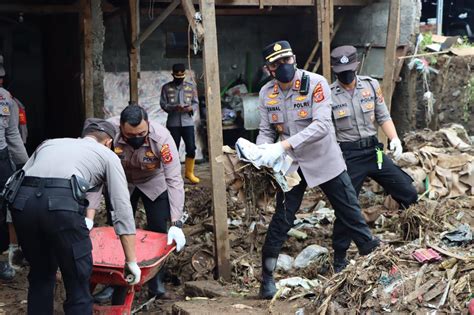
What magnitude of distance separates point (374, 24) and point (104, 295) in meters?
7.70

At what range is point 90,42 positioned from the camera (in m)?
9.84

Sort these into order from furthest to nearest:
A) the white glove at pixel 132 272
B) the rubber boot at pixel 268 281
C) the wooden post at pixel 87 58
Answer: the wooden post at pixel 87 58, the rubber boot at pixel 268 281, the white glove at pixel 132 272

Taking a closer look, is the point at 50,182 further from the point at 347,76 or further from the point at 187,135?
the point at 187,135

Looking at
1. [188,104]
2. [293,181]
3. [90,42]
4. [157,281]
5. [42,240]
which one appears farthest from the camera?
[188,104]

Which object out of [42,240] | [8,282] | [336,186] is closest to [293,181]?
[336,186]

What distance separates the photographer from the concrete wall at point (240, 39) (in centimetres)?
1260

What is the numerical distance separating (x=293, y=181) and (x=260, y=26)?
26.6 ft

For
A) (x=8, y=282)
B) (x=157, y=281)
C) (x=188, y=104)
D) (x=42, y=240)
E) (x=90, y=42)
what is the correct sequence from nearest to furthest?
(x=42, y=240) < (x=157, y=281) < (x=8, y=282) < (x=90, y=42) < (x=188, y=104)

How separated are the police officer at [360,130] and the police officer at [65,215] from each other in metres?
2.56

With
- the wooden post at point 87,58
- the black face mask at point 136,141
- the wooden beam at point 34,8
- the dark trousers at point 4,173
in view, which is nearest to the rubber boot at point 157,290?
the black face mask at point 136,141

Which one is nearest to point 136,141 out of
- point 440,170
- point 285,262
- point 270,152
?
point 270,152

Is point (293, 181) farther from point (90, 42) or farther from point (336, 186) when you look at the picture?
point (90, 42)

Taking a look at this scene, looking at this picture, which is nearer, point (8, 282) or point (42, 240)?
point (42, 240)

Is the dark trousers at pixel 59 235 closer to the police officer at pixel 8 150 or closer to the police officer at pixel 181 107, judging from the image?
the police officer at pixel 8 150
